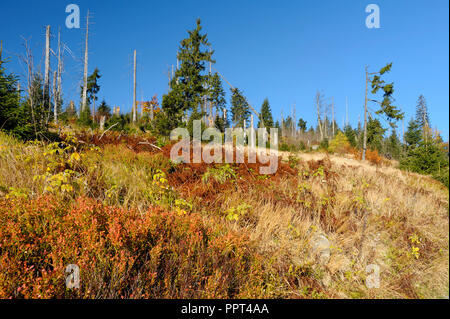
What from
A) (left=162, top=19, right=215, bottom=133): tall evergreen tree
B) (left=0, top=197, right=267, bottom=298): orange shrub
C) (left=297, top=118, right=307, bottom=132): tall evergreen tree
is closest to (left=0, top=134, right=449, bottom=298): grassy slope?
(left=0, top=197, right=267, bottom=298): orange shrub

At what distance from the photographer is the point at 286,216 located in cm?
356

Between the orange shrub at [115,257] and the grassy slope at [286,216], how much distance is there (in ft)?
0.22

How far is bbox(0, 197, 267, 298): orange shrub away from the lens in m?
1.60

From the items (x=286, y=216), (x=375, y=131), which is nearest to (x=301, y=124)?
(x=375, y=131)

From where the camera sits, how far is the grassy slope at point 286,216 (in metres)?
2.55

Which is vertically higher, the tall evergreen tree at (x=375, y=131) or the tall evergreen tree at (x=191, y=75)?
the tall evergreen tree at (x=191, y=75)

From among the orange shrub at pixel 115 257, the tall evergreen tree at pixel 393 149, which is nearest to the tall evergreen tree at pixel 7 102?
the orange shrub at pixel 115 257

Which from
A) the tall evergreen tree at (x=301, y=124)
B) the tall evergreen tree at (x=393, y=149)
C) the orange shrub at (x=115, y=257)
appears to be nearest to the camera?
the orange shrub at (x=115, y=257)

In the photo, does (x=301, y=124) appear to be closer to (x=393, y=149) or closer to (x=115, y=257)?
(x=393, y=149)

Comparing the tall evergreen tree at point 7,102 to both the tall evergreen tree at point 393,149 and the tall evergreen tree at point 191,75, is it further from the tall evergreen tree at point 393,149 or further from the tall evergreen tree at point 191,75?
the tall evergreen tree at point 393,149

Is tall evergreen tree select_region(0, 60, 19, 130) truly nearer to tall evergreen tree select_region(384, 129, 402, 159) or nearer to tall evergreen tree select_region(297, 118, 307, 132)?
tall evergreen tree select_region(384, 129, 402, 159)

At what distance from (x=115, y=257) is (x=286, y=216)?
8.72ft
